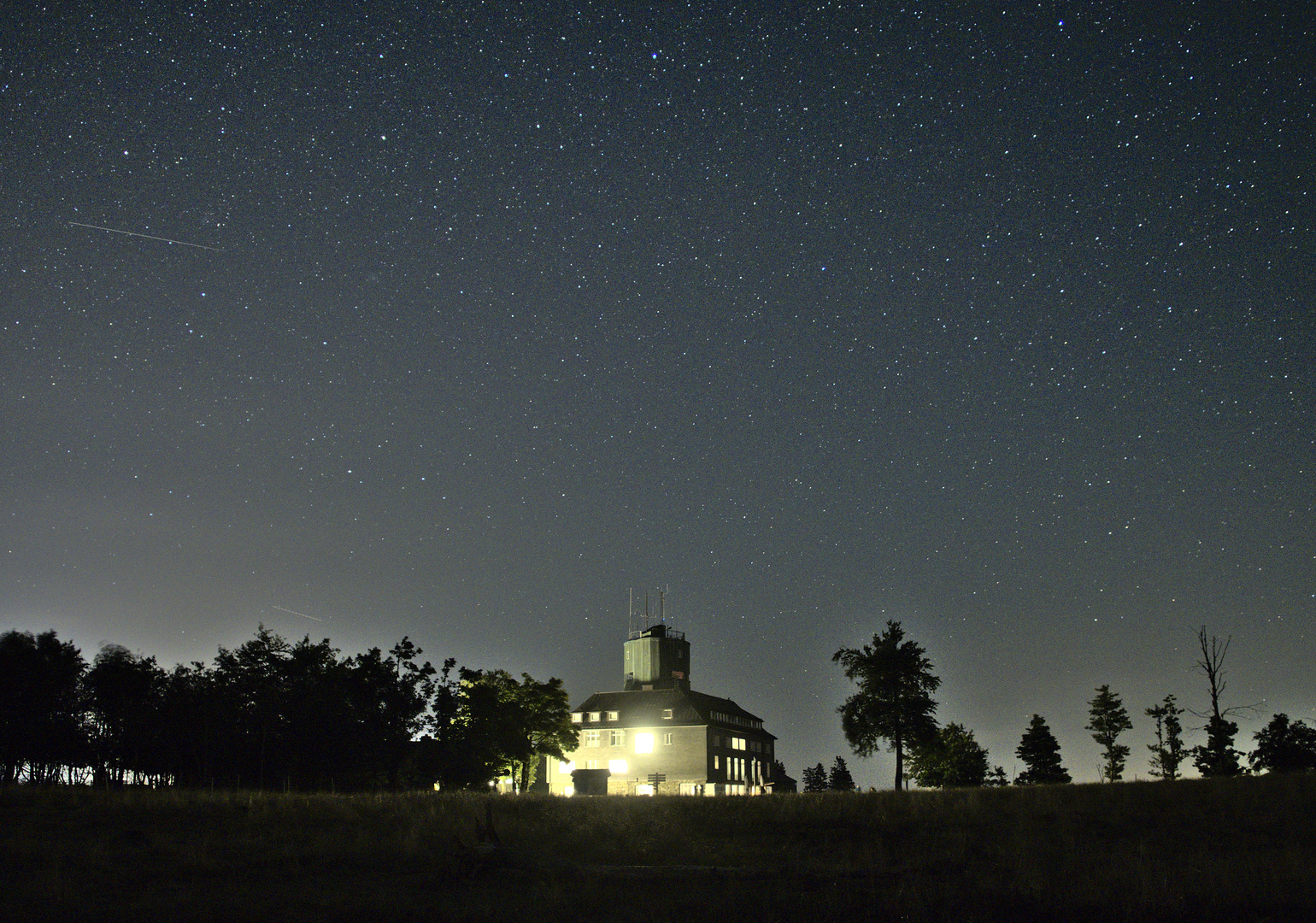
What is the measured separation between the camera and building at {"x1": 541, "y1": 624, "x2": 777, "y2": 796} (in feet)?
301

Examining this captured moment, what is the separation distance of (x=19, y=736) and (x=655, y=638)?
65.1 m

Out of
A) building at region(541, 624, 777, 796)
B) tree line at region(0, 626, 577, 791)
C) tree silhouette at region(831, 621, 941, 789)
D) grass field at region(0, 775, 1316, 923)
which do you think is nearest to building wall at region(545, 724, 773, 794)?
building at region(541, 624, 777, 796)

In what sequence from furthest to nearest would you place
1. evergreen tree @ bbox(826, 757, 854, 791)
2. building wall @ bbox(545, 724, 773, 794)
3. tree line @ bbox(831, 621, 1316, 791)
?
evergreen tree @ bbox(826, 757, 854, 791)
building wall @ bbox(545, 724, 773, 794)
tree line @ bbox(831, 621, 1316, 791)

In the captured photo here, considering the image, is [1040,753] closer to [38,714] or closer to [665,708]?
[665,708]

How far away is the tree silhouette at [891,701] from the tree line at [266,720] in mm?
27161

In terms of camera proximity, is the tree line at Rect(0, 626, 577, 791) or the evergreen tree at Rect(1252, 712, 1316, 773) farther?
the evergreen tree at Rect(1252, 712, 1316, 773)

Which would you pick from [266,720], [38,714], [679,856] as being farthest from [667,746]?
[679,856]

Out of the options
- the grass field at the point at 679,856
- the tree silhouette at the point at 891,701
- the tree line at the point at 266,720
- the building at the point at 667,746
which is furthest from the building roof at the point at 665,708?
the grass field at the point at 679,856

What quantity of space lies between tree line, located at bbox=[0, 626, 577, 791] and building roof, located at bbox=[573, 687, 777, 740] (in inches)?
632

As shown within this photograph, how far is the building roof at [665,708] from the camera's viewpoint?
312ft

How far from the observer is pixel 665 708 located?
9619cm

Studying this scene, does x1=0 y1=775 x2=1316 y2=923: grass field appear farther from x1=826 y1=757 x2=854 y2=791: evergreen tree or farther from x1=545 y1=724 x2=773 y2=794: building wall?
x1=826 y1=757 x2=854 y2=791: evergreen tree

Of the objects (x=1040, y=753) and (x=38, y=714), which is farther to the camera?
(x=1040, y=753)

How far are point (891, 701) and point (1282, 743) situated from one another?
48634mm
